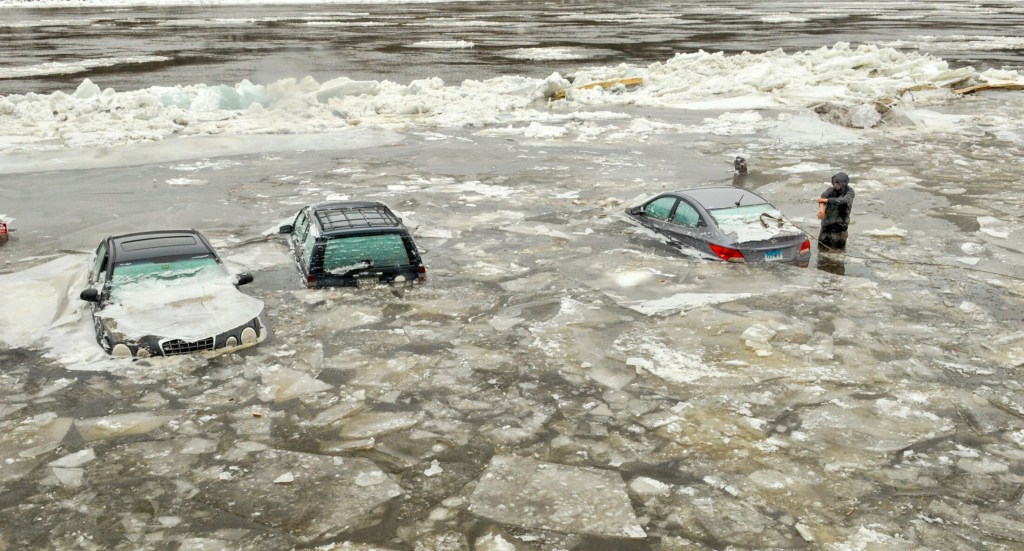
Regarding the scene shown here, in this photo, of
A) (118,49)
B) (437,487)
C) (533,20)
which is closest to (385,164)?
(437,487)

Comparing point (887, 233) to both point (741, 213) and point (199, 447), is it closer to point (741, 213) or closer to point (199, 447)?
point (741, 213)

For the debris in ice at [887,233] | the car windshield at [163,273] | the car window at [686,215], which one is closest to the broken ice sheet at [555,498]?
the car windshield at [163,273]

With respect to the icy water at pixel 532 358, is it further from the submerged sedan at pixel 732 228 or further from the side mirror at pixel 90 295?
the side mirror at pixel 90 295

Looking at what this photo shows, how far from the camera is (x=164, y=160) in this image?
2470cm

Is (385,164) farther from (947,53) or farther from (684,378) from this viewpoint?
(947,53)

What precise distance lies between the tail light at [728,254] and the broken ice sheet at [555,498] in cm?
683

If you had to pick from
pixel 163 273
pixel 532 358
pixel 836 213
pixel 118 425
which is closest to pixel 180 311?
pixel 163 273

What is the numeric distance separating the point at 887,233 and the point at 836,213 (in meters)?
2.30

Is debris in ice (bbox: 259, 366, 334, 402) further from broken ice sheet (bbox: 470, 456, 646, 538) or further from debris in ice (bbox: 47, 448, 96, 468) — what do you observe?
broken ice sheet (bbox: 470, 456, 646, 538)

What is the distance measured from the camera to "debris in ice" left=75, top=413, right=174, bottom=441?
959cm

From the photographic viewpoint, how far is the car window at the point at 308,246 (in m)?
13.7

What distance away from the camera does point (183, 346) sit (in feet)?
36.9

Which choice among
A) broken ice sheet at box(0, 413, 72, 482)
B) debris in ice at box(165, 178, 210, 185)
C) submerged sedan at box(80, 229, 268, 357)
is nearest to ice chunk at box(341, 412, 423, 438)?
submerged sedan at box(80, 229, 268, 357)

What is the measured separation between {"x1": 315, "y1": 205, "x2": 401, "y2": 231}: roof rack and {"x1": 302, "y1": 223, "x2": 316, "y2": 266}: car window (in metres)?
0.30
